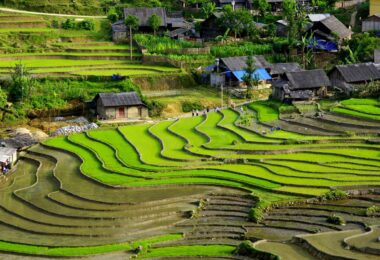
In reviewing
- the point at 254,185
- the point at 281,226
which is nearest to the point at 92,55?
the point at 254,185

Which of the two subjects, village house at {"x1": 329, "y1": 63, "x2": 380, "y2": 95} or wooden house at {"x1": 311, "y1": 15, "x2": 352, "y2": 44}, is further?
wooden house at {"x1": 311, "y1": 15, "x2": 352, "y2": 44}

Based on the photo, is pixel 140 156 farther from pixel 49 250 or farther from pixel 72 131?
pixel 49 250

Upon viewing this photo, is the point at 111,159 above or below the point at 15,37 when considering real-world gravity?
below

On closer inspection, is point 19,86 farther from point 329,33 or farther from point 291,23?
point 329,33

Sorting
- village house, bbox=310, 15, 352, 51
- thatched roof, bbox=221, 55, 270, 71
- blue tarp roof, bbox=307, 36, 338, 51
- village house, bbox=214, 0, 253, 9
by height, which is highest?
village house, bbox=214, 0, 253, 9

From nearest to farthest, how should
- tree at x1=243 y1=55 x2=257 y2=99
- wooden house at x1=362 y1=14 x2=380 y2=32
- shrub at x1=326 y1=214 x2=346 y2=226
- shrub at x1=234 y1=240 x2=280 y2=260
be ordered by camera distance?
1. shrub at x1=234 y1=240 x2=280 y2=260
2. shrub at x1=326 y1=214 x2=346 y2=226
3. tree at x1=243 y1=55 x2=257 y2=99
4. wooden house at x1=362 y1=14 x2=380 y2=32

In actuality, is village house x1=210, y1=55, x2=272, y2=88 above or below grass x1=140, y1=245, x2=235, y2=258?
above

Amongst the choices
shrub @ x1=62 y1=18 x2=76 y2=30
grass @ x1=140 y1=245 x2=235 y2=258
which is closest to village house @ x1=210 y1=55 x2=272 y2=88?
shrub @ x1=62 y1=18 x2=76 y2=30

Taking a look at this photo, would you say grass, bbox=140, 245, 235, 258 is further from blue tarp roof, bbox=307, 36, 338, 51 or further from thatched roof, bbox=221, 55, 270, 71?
blue tarp roof, bbox=307, 36, 338, 51
